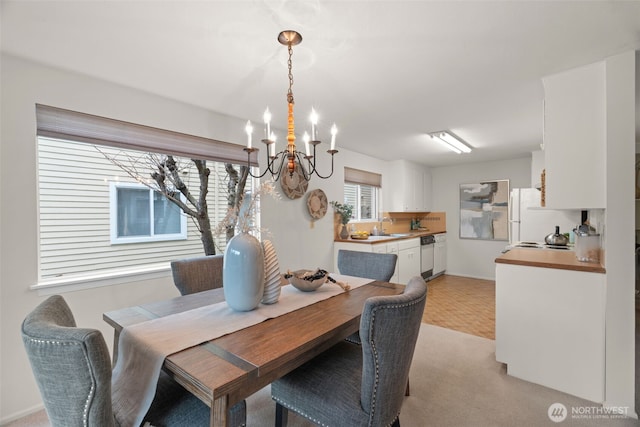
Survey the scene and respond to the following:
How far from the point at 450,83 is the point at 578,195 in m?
1.18

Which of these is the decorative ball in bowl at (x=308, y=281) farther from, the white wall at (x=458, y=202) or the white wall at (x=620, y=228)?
the white wall at (x=458, y=202)

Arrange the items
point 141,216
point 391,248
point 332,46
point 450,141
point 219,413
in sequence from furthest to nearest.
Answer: point 391,248 → point 450,141 → point 141,216 → point 332,46 → point 219,413

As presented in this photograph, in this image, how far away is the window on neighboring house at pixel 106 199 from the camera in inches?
81.3

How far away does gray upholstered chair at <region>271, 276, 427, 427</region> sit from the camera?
1.09 metres

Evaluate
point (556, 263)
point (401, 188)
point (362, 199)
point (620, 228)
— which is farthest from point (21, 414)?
point (401, 188)

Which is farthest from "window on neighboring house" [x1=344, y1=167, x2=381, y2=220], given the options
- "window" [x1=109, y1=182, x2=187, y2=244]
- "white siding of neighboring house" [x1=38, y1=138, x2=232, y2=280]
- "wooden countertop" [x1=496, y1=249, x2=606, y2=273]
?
"white siding of neighboring house" [x1=38, y1=138, x2=232, y2=280]

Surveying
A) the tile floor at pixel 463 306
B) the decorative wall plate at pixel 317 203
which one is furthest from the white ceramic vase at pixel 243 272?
the tile floor at pixel 463 306

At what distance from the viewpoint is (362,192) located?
5094 mm

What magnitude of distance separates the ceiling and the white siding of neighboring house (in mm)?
657

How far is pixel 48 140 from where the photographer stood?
Result: 2088 millimetres

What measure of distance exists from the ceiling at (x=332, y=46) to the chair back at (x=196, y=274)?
4.33 ft

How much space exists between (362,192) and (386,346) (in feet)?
13.5

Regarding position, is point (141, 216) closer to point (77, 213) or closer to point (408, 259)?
point (77, 213)

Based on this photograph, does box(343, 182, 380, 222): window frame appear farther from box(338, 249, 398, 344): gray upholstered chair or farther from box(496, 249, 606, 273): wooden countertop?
box(496, 249, 606, 273): wooden countertop
